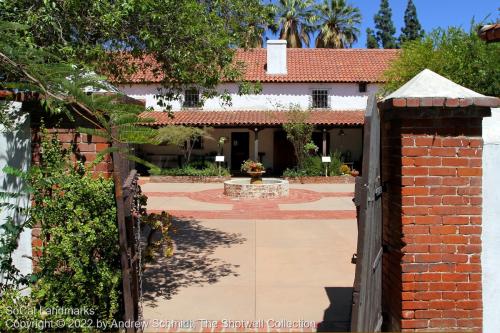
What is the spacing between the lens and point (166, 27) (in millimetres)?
7281

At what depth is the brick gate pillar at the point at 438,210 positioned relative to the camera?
3.52 meters

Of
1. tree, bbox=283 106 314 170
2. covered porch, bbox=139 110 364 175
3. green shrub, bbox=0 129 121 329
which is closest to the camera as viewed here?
green shrub, bbox=0 129 121 329

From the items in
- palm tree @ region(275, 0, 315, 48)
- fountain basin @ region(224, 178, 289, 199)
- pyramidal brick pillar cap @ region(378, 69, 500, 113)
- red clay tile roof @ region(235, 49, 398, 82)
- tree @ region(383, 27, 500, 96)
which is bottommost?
fountain basin @ region(224, 178, 289, 199)

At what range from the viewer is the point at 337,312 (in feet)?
17.2

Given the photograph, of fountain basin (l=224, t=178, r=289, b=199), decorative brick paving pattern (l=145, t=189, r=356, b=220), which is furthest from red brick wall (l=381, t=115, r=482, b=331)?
fountain basin (l=224, t=178, r=289, b=199)

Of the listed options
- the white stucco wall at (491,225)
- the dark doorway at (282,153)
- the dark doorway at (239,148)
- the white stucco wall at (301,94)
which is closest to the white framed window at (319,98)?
the white stucco wall at (301,94)

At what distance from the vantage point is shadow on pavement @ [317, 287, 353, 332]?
4.84 m

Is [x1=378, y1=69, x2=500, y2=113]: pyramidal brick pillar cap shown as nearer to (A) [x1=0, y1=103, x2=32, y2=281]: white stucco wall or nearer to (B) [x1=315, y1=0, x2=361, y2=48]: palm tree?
(A) [x1=0, y1=103, x2=32, y2=281]: white stucco wall

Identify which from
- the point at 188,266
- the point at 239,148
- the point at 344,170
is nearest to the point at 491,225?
the point at 188,266

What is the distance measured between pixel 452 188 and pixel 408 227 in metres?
0.45

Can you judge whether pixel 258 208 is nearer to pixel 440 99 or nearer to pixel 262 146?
pixel 440 99

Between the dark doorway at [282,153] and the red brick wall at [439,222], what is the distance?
23.0 m

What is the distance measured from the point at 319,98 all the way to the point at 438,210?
75.2 feet

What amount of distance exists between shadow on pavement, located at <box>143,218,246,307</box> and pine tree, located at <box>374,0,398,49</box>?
145 ft
